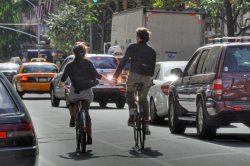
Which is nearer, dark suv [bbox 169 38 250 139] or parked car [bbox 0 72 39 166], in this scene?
parked car [bbox 0 72 39 166]

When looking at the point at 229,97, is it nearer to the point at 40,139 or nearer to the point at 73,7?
the point at 40,139

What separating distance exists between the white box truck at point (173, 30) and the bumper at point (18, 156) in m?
23.5

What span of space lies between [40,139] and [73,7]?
58.2 m

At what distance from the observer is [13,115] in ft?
25.4

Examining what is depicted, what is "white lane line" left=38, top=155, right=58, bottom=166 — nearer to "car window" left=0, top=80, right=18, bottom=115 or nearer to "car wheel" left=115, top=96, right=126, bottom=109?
"car window" left=0, top=80, right=18, bottom=115

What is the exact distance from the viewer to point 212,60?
14.8 m

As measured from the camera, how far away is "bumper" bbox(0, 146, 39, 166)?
296 inches

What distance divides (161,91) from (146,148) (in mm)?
5244

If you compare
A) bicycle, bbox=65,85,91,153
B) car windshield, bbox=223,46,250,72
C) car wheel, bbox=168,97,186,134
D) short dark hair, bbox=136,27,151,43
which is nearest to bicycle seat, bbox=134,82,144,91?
short dark hair, bbox=136,27,151,43

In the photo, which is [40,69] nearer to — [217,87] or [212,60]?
[212,60]

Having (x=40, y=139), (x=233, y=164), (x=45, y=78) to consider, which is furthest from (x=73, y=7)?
(x=233, y=164)

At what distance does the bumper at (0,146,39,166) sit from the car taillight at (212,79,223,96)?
6.89 m

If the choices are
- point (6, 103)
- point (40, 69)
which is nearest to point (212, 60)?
point (6, 103)

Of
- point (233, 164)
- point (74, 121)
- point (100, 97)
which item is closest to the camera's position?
point (233, 164)
